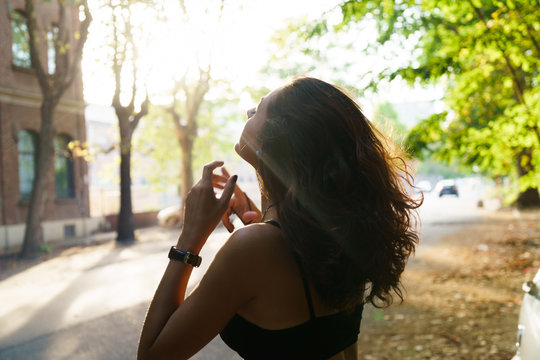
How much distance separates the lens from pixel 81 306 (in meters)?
7.83

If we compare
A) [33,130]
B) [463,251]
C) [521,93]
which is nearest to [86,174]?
[33,130]

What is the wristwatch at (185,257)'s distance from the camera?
1.34 m

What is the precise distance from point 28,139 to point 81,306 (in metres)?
12.0

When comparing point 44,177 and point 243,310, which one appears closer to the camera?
point 243,310

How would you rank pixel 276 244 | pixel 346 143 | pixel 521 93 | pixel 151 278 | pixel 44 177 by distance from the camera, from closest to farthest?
1. pixel 276 244
2. pixel 346 143
3. pixel 521 93
4. pixel 151 278
5. pixel 44 177

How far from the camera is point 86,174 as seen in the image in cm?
2130

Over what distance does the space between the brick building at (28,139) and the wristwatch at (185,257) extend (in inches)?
558

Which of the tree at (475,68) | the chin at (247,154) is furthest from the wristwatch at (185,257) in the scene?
the tree at (475,68)

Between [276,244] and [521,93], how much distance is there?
543 centimetres

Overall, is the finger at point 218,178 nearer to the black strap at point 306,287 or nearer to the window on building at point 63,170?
the black strap at point 306,287

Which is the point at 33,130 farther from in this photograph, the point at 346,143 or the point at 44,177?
the point at 346,143

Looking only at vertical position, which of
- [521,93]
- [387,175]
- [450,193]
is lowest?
[450,193]

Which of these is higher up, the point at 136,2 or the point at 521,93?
the point at 136,2

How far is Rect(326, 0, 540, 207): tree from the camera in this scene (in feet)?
16.1
